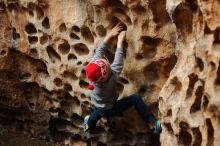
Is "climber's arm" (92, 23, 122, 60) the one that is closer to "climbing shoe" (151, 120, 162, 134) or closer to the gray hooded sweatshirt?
the gray hooded sweatshirt

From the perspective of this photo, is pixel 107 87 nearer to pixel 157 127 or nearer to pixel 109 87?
pixel 109 87

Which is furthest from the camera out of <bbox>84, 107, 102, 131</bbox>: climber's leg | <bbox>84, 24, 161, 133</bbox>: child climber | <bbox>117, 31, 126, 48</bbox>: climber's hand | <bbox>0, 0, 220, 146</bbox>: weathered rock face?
<bbox>84, 107, 102, 131</bbox>: climber's leg

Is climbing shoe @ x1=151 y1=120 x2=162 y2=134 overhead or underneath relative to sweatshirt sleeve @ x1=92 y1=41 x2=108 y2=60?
underneath

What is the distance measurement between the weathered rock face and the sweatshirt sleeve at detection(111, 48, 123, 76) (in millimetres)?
98

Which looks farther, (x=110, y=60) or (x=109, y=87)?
(x=110, y=60)

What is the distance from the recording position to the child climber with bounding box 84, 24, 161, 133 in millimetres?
3145

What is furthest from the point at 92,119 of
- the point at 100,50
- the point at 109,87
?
the point at 100,50

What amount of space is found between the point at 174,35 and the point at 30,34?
109 centimetres

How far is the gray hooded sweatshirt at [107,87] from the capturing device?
324 cm

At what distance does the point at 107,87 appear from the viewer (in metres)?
3.26

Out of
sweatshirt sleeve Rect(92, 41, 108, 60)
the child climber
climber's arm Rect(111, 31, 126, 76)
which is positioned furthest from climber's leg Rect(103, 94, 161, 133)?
sweatshirt sleeve Rect(92, 41, 108, 60)

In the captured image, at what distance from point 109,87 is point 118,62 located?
5.7 inches

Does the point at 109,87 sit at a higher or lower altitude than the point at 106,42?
lower

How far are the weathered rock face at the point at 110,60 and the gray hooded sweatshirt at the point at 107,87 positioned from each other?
12cm
